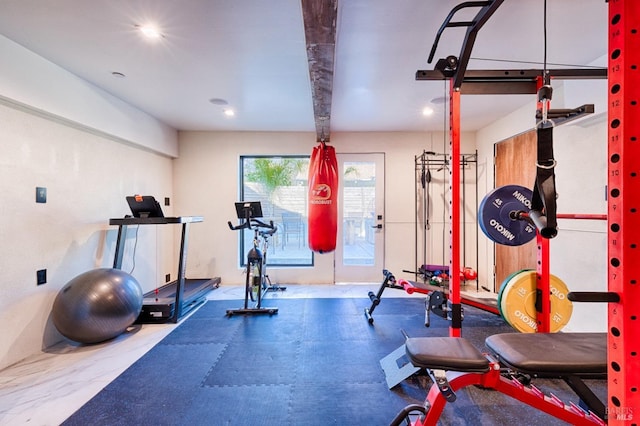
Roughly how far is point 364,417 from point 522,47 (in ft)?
9.56

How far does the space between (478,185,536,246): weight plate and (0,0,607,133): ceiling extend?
116 centimetres

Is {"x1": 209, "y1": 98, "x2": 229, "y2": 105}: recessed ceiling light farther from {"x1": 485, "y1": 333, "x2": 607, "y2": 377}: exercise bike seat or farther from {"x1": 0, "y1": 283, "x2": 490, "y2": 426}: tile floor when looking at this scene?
{"x1": 485, "y1": 333, "x2": 607, "y2": 377}: exercise bike seat

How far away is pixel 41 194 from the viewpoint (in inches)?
94.1

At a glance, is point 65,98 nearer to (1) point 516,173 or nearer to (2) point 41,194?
(2) point 41,194

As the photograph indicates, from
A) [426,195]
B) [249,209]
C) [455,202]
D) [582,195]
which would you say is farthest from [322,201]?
[582,195]

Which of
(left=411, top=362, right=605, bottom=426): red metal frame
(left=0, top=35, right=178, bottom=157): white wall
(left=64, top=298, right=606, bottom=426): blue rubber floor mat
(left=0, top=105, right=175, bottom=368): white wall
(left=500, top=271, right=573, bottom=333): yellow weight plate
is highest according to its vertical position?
(left=0, top=35, right=178, bottom=157): white wall

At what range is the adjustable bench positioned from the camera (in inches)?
43.2

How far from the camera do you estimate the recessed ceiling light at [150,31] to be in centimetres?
192

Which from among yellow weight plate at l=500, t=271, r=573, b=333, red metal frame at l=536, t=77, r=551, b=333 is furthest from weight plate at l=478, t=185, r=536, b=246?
yellow weight plate at l=500, t=271, r=573, b=333

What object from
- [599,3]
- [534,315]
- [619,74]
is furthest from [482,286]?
[619,74]

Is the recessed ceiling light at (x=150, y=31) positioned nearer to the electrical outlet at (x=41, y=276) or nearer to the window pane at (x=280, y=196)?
the electrical outlet at (x=41, y=276)

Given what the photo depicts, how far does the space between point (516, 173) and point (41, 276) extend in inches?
205

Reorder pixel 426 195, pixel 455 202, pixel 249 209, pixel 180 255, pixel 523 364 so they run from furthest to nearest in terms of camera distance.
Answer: pixel 426 195, pixel 249 209, pixel 180 255, pixel 455 202, pixel 523 364

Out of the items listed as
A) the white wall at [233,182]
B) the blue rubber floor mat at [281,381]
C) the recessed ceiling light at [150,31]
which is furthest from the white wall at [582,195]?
the recessed ceiling light at [150,31]
